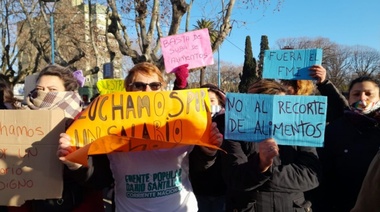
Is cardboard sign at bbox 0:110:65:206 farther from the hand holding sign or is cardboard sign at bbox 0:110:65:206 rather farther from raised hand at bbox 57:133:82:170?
the hand holding sign

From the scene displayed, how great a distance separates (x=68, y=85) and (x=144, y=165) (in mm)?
754

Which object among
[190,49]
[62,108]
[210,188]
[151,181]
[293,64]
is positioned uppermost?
[190,49]

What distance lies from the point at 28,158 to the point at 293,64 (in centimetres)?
192

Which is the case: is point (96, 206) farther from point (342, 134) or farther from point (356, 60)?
point (356, 60)

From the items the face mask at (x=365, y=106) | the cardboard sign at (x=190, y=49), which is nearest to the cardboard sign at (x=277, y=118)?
the face mask at (x=365, y=106)

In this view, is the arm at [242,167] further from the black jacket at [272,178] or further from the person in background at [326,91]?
the person in background at [326,91]

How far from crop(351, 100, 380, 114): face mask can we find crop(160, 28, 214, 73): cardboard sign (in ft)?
5.08

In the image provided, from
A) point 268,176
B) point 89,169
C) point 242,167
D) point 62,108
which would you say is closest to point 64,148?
point 89,169

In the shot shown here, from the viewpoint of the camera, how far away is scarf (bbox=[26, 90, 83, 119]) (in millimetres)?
2080

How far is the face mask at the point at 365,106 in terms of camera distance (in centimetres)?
279

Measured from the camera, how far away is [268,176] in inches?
75.9

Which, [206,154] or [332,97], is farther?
[332,97]

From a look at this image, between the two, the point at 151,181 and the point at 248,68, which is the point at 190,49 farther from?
the point at 248,68

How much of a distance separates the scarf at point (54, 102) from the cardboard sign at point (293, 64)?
1.41 m
